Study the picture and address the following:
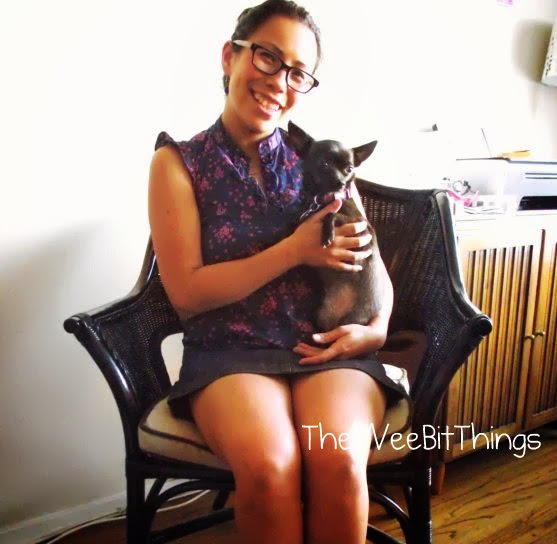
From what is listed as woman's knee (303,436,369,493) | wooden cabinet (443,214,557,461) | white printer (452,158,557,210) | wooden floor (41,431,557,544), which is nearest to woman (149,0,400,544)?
woman's knee (303,436,369,493)

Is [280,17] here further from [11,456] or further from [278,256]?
[11,456]

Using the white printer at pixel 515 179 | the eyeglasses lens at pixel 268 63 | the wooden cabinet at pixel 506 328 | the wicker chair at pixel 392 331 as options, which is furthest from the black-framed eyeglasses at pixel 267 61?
the white printer at pixel 515 179

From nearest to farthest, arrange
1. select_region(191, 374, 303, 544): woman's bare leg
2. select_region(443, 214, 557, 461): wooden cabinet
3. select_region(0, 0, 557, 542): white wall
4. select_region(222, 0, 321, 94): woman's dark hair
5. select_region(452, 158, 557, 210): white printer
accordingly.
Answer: select_region(191, 374, 303, 544): woman's bare leg < select_region(222, 0, 321, 94): woman's dark hair < select_region(0, 0, 557, 542): white wall < select_region(443, 214, 557, 461): wooden cabinet < select_region(452, 158, 557, 210): white printer

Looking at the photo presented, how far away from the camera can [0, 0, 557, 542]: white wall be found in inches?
44.5

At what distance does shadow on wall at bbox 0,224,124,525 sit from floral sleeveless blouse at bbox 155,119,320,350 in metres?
0.41

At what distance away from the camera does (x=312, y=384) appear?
856 millimetres

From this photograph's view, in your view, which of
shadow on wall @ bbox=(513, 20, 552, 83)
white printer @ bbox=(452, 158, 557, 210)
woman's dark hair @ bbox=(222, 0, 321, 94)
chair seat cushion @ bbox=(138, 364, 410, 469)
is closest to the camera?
chair seat cushion @ bbox=(138, 364, 410, 469)

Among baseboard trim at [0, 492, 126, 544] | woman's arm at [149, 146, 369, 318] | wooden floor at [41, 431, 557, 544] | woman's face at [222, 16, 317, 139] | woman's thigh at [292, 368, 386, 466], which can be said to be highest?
woman's face at [222, 16, 317, 139]

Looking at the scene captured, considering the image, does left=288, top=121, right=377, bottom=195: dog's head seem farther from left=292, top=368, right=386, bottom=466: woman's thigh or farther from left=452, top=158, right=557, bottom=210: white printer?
left=452, top=158, right=557, bottom=210: white printer

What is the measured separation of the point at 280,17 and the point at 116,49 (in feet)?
1.54

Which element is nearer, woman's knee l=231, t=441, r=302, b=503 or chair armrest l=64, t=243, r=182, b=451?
woman's knee l=231, t=441, r=302, b=503

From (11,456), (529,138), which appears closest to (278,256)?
(11,456)

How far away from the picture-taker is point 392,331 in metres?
1.17

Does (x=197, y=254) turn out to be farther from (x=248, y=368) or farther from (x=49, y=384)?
(x=49, y=384)
